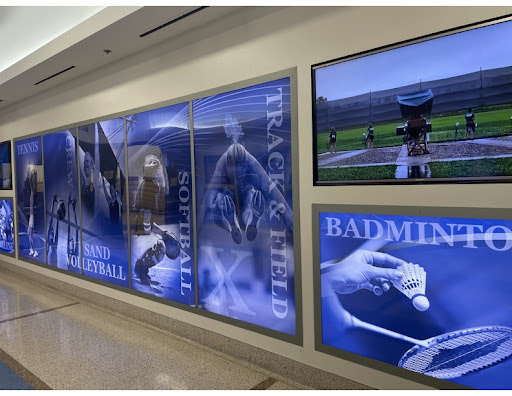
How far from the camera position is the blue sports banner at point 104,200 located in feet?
14.1

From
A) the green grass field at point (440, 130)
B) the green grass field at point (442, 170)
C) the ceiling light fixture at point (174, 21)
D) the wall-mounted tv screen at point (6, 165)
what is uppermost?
the ceiling light fixture at point (174, 21)

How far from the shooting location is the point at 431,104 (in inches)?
84.8

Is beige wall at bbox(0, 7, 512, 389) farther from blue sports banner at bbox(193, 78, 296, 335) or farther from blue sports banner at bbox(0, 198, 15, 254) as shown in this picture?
blue sports banner at bbox(0, 198, 15, 254)

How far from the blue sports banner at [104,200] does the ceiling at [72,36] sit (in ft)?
2.40

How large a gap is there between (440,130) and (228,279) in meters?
2.01

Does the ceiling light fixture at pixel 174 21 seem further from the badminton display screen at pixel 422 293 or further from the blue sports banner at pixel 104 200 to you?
the badminton display screen at pixel 422 293

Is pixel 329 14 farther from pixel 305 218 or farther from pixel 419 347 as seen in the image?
pixel 419 347

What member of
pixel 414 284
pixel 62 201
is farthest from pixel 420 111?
pixel 62 201

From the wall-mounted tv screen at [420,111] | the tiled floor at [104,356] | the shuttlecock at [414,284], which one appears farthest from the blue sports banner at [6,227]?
the shuttlecock at [414,284]

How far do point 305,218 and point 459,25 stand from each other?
149 centimetres

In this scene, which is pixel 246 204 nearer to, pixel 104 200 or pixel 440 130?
pixel 440 130

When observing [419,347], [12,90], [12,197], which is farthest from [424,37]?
[12,197]

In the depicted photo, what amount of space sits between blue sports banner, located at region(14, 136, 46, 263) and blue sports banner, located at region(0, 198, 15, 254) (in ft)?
1.09

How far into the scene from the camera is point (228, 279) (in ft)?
10.6
